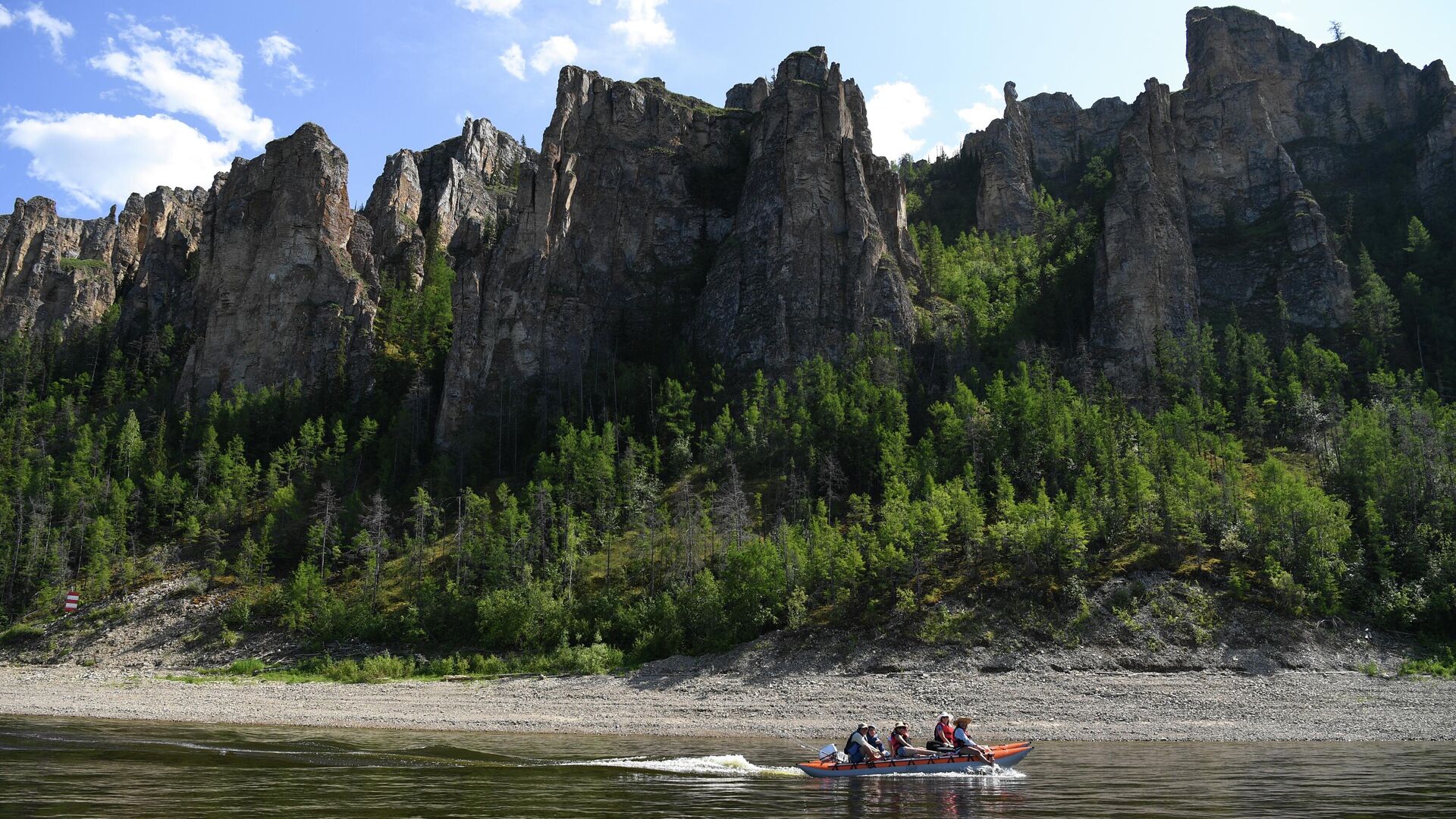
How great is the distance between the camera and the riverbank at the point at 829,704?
148ft

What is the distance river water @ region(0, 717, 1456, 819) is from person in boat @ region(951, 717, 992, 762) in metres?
0.90

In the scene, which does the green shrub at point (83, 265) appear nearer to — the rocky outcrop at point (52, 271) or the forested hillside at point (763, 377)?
the rocky outcrop at point (52, 271)

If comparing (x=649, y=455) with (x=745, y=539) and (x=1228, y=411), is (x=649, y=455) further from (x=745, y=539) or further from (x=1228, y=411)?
(x=1228, y=411)

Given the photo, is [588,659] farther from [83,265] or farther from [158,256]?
[83,265]

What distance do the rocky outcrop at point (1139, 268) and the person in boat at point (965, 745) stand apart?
282 ft

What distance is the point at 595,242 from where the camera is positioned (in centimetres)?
13462

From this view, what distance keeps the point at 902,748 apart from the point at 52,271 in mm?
191140

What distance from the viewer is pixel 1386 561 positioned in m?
62.8

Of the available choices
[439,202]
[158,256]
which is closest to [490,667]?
[439,202]

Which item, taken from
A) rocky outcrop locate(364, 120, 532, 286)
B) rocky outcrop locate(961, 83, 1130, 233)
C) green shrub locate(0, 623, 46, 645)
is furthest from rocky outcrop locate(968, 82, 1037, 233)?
green shrub locate(0, 623, 46, 645)

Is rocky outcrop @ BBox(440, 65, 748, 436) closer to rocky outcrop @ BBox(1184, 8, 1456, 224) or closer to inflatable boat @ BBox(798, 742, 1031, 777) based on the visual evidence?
rocky outcrop @ BBox(1184, 8, 1456, 224)

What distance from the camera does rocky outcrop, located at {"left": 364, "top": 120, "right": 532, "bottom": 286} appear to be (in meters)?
151

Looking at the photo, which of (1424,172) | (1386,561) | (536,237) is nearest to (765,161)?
(536,237)

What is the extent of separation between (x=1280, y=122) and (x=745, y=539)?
140423 mm
